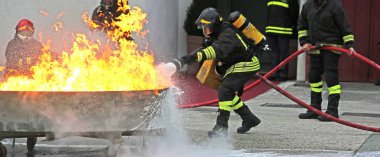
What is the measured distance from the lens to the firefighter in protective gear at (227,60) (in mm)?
6591

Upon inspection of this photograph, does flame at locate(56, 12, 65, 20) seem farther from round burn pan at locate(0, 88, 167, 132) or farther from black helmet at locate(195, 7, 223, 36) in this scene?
round burn pan at locate(0, 88, 167, 132)

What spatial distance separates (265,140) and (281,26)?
631cm

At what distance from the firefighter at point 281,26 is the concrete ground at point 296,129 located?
2095 mm

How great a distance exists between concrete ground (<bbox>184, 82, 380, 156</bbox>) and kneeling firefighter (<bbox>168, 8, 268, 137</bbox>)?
0.32m

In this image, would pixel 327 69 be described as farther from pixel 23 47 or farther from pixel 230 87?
pixel 23 47

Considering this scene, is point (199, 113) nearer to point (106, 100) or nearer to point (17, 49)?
point (17, 49)

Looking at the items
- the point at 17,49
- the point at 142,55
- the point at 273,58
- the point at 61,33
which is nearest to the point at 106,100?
the point at 142,55

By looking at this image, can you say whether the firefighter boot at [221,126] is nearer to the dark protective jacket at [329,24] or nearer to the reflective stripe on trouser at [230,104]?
the reflective stripe on trouser at [230,104]

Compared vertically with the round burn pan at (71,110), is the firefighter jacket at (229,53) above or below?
above

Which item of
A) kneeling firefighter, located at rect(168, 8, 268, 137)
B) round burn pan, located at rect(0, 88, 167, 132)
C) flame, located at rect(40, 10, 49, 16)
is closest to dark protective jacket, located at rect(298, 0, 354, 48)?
kneeling firefighter, located at rect(168, 8, 268, 137)

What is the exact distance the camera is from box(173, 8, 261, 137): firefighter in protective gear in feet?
21.6

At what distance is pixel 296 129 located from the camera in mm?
7766

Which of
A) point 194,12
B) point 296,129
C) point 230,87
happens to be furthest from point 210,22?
point 194,12

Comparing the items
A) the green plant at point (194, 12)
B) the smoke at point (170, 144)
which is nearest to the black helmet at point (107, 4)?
the smoke at point (170, 144)
